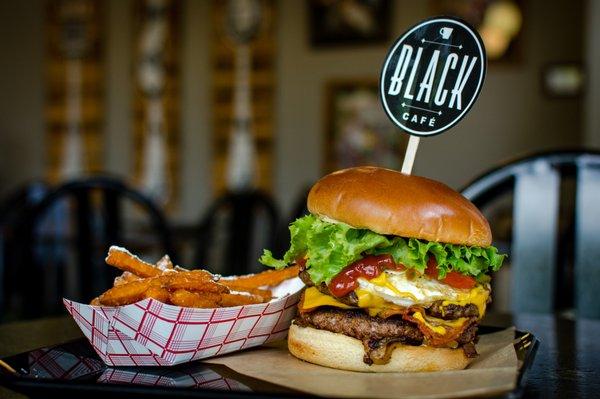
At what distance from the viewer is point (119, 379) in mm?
1063

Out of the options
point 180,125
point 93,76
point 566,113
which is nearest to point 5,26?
point 93,76

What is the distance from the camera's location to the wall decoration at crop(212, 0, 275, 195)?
661 centimetres

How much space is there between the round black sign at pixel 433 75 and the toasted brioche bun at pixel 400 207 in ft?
0.36

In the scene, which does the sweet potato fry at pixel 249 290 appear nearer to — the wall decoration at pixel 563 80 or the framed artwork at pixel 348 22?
the wall decoration at pixel 563 80

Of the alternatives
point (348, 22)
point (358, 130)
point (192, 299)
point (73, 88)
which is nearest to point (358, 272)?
point (192, 299)

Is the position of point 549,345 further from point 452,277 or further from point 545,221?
point 545,221

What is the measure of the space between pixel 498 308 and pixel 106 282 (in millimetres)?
3389

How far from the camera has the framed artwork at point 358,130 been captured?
6.21m

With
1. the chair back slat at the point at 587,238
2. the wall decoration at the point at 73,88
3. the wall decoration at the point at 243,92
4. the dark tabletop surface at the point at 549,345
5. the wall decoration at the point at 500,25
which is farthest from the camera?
the wall decoration at the point at 73,88

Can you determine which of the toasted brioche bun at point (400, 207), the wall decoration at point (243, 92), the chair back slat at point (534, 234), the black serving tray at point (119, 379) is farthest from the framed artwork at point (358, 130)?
the black serving tray at point (119, 379)

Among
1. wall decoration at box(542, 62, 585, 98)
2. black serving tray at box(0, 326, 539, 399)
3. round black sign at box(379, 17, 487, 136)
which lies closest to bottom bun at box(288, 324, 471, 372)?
black serving tray at box(0, 326, 539, 399)

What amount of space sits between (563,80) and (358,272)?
4951mm

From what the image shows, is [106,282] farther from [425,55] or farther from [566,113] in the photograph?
[566,113]

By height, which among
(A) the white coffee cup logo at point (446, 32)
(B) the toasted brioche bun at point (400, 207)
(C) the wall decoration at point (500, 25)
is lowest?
(B) the toasted brioche bun at point (400, 207)
